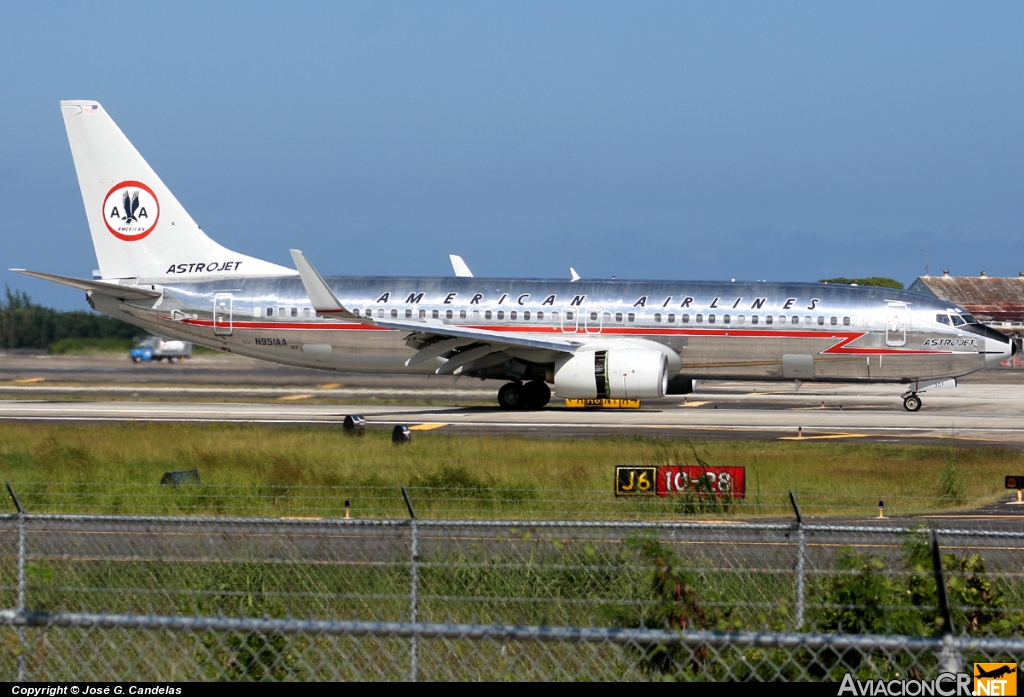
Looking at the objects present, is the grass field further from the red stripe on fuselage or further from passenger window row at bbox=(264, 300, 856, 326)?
passenger window row at bbox=(264, 300, 856, 326)

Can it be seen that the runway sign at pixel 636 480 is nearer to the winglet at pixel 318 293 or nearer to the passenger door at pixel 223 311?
the winglet at pixel 318 293

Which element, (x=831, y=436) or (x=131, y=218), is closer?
(x=831, y=436)

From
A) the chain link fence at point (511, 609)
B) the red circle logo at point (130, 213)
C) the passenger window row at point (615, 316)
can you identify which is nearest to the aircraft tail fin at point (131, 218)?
the red circle logo at point (130, 213)

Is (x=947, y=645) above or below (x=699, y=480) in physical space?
above

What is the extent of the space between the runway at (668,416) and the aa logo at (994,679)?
2052cm

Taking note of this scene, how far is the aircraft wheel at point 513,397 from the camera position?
3406 centimetres

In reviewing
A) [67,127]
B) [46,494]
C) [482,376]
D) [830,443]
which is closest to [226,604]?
[46,494]

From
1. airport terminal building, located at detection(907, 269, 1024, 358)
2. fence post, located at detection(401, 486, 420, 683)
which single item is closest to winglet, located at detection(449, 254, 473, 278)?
fence post, located at detection(401, 486, 420, 683)

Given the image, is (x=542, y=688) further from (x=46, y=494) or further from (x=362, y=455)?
(x=362, y=455)

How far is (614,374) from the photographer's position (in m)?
30.4

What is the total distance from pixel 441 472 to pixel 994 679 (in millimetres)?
13809

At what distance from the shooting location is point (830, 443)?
2561 centimetres

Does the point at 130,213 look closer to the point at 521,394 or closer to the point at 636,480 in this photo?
the point at 521,394

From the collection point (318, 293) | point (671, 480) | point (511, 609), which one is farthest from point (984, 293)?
point (511, 609)
